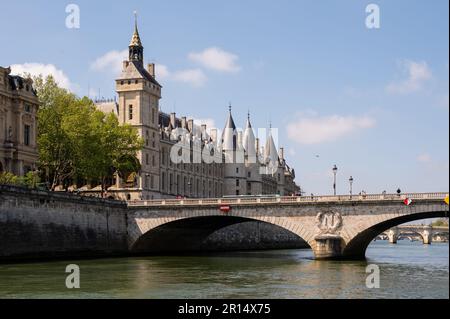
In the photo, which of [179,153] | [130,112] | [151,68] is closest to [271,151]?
[179,153]

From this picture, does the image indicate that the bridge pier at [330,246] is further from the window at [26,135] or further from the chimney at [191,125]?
the chimney at [191,125]

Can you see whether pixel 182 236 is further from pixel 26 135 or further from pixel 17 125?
pixel 17 125

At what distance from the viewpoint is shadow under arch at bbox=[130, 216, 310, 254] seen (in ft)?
270

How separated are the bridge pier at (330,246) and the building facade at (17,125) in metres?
33.2

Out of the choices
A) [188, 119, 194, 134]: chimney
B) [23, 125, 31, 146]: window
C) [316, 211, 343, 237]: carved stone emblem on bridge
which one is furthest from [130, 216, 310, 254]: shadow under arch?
[188, 119, 194, 134]: chimney

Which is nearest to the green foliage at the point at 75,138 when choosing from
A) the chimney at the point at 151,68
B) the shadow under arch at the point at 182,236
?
the shadow under arch at the point at 182,236

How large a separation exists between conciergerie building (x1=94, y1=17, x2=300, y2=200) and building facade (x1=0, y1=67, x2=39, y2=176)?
2615 centimetres

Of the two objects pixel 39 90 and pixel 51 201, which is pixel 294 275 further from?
pixel 39 90

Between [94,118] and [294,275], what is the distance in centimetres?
4614

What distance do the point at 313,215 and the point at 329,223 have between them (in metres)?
1.82

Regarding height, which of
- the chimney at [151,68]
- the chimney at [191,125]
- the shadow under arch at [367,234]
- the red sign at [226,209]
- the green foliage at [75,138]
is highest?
the chimney at [151,68]

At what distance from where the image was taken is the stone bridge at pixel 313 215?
2717 inches

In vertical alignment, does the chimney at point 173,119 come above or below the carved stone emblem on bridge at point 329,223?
above
